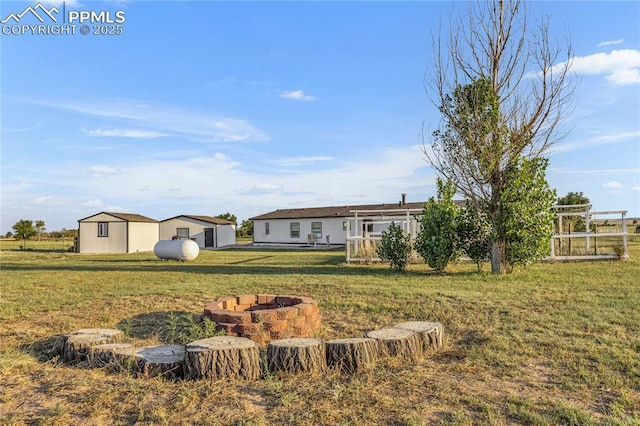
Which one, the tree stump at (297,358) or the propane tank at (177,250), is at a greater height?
the propane tank at (177,250)

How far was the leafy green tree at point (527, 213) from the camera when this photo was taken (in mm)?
10789

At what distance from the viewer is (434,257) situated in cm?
1148

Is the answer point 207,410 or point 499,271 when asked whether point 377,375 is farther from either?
point 499,271

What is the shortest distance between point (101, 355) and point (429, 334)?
3.39m

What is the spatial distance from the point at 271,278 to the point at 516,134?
23.6 ft

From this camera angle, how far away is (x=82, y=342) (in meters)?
4.52

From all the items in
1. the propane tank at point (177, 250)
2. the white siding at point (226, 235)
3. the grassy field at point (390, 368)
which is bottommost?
the grassy field at point (390, 368)

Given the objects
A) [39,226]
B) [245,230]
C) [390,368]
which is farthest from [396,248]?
[39,226]

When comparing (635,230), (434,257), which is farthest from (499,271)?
Result: (635,230)

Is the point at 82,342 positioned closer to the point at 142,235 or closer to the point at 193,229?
the point at 142,235

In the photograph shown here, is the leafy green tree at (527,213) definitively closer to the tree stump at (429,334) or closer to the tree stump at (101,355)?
the tree stump at (429,334)

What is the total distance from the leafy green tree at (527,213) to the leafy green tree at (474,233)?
2.19ft

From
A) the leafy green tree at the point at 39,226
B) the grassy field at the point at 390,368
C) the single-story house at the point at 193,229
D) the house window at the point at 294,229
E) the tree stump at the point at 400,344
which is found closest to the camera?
the grassy field at the point at 390,368

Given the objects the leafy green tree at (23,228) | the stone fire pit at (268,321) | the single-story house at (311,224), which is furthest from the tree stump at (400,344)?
the leafy green tree at (23,228)
